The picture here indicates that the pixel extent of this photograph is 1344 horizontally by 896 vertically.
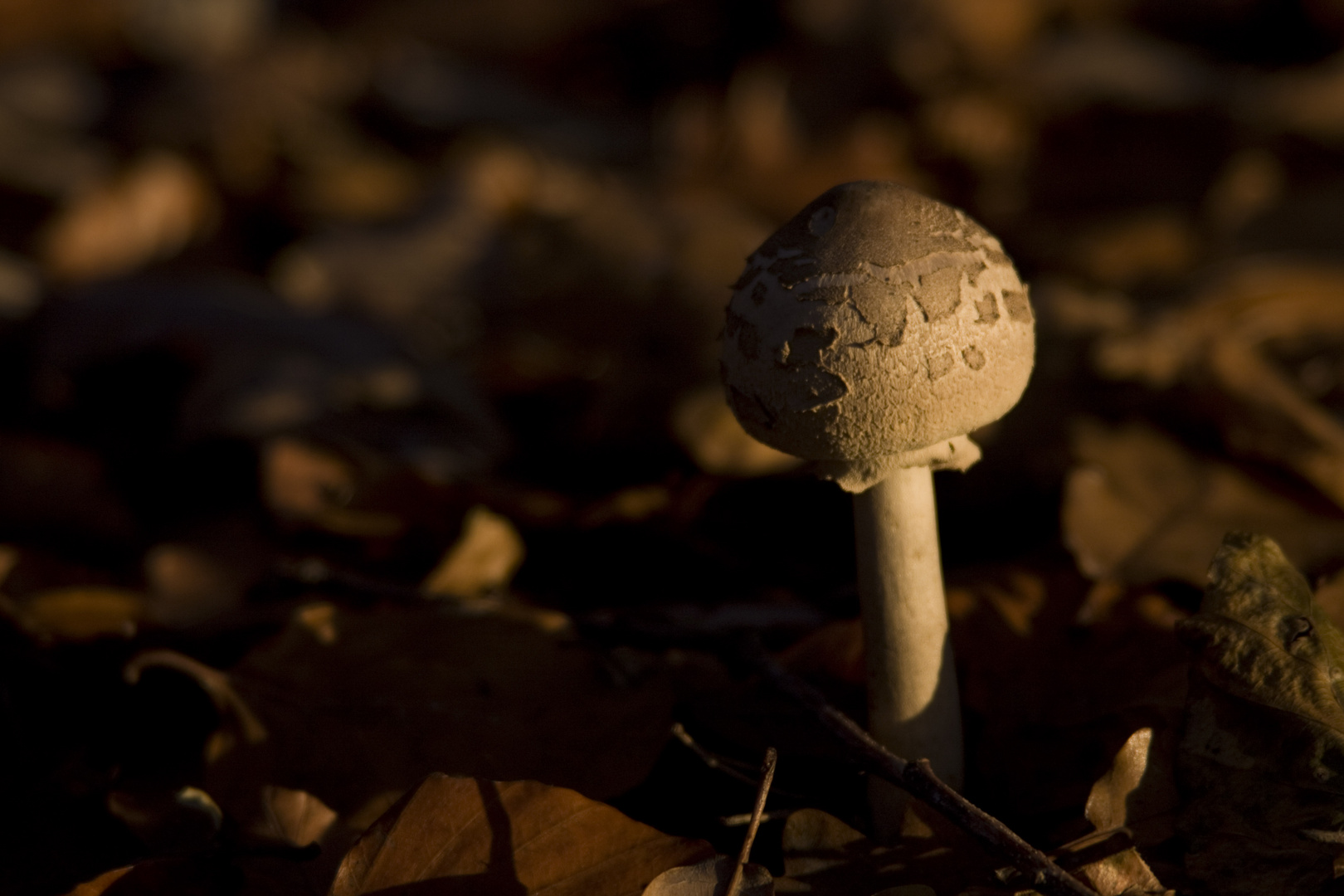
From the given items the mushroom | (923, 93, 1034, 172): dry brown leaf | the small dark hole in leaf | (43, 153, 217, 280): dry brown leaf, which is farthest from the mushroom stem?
(923, 93, 1034, 172): dry brown leaf

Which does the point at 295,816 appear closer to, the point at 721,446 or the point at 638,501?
the point at 638,501

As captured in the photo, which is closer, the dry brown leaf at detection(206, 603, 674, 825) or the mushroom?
the mushroom

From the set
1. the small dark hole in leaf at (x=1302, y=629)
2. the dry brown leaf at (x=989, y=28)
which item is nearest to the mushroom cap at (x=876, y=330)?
the small dark hole in leaf at (x=1302, y=629)

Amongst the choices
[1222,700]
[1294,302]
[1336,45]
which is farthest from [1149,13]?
[1222,700]

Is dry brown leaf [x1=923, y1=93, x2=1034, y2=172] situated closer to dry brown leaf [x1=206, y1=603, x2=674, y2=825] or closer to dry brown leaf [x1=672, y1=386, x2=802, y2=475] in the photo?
dry brown leaf [x1=672, y1=386, x2=802, y2=475]

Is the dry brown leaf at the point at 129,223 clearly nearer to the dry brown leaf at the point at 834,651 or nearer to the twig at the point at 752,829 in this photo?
the dry brown leaf at the point at 834,651

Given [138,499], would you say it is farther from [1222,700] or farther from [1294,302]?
[1294,302]

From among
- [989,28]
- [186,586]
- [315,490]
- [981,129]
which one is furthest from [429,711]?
[989,28]
